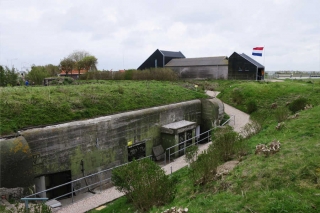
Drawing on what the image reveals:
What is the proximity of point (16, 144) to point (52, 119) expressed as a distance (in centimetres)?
203

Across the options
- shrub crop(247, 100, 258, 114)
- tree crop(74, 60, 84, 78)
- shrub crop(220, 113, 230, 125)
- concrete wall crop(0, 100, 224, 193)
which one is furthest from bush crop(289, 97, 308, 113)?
tree crop(74, 60, 84, 78)

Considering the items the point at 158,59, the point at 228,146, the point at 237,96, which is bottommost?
the point at 228,146

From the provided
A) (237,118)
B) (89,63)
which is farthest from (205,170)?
(89,63)

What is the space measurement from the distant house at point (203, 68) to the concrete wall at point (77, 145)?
21.8 meters

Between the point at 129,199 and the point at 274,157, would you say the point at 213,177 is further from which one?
the point at 129,199

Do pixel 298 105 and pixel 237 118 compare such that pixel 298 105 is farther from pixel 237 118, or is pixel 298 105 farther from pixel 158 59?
pixel 158 59

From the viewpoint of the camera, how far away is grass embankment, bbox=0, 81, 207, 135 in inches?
371

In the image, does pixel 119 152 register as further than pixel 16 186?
Yes

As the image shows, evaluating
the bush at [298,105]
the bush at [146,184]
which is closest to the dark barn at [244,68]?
the bush at [298,105]

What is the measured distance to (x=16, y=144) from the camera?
805cm

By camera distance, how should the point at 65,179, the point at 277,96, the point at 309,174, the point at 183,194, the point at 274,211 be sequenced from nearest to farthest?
1. the point at 274,211
2. the point at 309,174
3. the point at 183,194
4. the point at 65,179
5. the point at 277,96

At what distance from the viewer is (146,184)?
20.6ft

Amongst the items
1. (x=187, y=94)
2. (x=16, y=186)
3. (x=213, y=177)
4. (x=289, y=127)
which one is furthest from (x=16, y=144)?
(x=187, y=94)

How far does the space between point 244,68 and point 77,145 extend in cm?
2669
